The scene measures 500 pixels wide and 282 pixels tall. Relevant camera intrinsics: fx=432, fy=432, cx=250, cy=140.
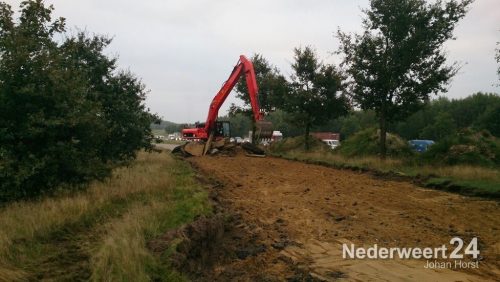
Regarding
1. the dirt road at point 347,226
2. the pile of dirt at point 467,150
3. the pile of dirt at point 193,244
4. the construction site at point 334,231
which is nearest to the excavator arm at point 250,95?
the pile of dirt at point 467,150

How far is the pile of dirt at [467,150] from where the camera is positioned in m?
18.3

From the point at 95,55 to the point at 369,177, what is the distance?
11.6m

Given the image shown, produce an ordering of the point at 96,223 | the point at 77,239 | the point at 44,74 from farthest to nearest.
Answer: the point at 44,74 < the point at 96,223 < the point at 77,239

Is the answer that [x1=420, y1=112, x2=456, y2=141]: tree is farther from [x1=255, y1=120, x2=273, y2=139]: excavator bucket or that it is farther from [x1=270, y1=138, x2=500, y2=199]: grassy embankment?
[x1=270, y1=138, x2=500, y2=199]: grassy embankment

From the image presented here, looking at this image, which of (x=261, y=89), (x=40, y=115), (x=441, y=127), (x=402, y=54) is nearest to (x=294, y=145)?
(x=261, y=89)

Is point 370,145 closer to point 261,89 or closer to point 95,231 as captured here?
point 261,89

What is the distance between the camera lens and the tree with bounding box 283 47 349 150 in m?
26.6

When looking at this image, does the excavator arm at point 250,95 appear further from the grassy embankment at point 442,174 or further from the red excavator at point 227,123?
the grassy embankment at point 442,174

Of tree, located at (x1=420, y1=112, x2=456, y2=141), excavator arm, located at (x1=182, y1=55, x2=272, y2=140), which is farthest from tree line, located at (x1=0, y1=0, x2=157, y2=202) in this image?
tree, located at (x1=420, y1=112, x2=456, y2=141)

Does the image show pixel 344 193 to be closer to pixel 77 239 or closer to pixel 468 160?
pixel 77 239

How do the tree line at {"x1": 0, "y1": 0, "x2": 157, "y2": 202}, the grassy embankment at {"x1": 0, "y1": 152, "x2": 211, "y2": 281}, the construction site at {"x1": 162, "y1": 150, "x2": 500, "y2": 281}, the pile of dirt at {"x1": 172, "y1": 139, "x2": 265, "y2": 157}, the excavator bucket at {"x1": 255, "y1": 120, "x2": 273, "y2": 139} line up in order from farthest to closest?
the pile of dirt at {"x1": 172, "y1": 139, "x2": 265, "y2": 157} → the excavator bucket at {"x1": 255, "y1": 120, "x2": 273, "y2": 139} → the tree line at {"x1": 0, "y1": 0, "x2": 157, "y2": 202} → the construction site at {"x1": 162, "y1": 150, "x2": 500, "y2": 281} → the grassy embankment at {"x1": 0, "y1": 152, "x2": 211, "y2": 281}

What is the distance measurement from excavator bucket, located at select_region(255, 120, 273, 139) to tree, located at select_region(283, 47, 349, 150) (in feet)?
5.45

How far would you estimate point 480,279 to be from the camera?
522 centimetres

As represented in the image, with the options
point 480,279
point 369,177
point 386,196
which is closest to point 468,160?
point 369,177
